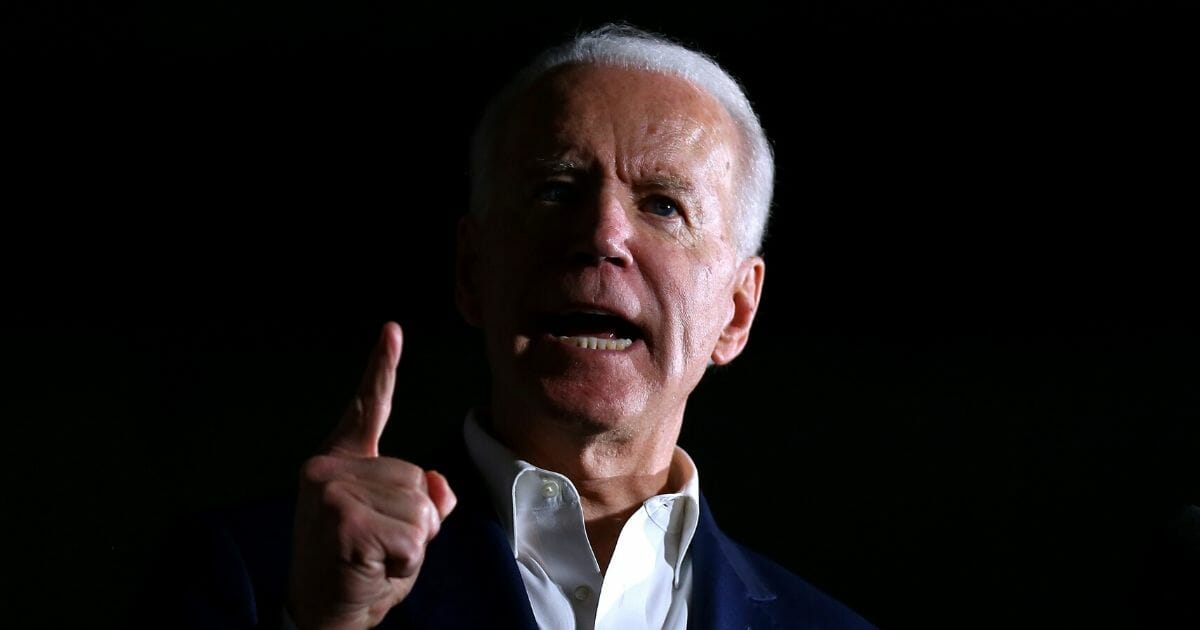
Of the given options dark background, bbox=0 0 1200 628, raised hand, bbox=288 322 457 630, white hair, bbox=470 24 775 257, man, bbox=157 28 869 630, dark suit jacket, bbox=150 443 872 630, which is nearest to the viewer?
raised hand, bbox=288 322 457 630

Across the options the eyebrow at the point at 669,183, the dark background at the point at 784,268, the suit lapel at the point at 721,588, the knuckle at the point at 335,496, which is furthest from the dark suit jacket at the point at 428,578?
the dark background at the point at 784,268

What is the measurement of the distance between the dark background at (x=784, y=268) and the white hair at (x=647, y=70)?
1.30 feet

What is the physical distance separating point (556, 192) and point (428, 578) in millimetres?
574

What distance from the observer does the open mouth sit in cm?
181

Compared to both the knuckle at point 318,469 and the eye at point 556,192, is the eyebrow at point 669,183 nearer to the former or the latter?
the eye at point 556,192

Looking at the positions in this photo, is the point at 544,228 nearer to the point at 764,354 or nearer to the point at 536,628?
the point at 536,628

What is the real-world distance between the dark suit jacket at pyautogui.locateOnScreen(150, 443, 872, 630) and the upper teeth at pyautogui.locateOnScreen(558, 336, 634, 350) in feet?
0.80

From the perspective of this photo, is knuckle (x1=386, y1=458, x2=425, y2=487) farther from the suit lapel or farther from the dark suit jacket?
the suit lapel

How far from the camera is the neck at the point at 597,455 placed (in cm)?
185

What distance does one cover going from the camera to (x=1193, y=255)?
248cm

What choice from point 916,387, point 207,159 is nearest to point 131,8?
point 207,159

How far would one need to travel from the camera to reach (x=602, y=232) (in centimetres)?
182

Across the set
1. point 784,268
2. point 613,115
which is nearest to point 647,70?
point 613,115

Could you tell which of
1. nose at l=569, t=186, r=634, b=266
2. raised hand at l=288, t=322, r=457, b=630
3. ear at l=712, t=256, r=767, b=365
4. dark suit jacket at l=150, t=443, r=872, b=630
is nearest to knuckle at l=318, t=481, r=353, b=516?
raised hand at l=288, t=322, r=457, b=630
